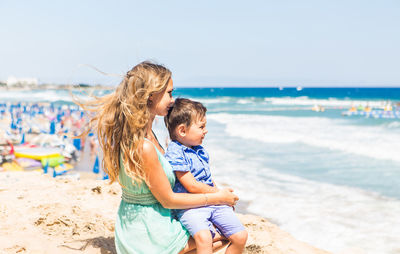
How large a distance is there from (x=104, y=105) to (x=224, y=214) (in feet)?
3.21

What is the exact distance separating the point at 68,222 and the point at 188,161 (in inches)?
67.9

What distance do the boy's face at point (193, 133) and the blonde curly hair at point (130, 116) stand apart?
288 mm

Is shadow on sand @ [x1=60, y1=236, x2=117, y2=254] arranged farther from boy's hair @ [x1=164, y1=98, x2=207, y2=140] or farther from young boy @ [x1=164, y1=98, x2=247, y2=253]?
boy's hair @ [x1=164, y1=98, x2=207, y2=140]

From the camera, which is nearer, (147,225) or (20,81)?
(147,225)

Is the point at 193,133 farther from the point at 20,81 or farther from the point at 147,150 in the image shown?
the point at 20,81

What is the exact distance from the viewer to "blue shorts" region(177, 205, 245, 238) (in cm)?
217

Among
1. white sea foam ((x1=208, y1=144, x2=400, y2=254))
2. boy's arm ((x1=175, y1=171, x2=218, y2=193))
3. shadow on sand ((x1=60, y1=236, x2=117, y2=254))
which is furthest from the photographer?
white sea foam ((x1=208, y1=144, x2=400, y2=254))

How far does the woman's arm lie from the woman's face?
244 millimetres

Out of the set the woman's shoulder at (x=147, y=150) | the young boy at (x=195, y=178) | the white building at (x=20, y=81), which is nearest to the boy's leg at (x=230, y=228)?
the young boy at (x=195, y=178)

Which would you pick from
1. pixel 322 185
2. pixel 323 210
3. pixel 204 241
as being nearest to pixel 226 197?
pixel 204 241

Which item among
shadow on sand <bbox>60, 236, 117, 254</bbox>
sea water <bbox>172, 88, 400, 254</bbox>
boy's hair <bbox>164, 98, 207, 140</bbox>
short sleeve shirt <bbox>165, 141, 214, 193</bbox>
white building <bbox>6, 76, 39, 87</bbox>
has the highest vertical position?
boy's hair <bbox>164, 98, 207, 140</bbox>

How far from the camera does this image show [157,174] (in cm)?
204

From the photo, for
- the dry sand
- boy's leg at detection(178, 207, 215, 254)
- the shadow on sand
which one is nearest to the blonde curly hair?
boy's leg at detection(178, 207, 215, 254)

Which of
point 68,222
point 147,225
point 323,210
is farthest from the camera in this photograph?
point 323,210
